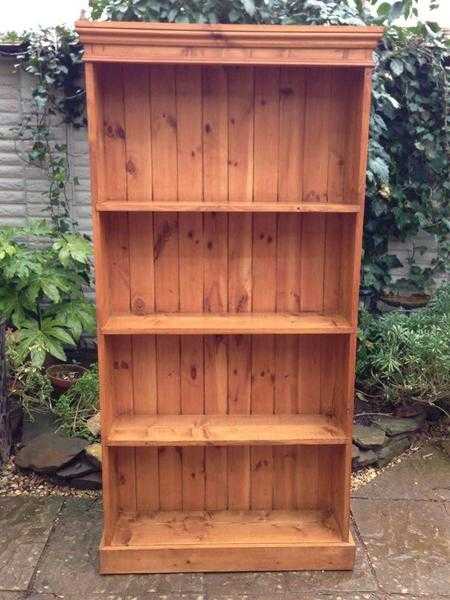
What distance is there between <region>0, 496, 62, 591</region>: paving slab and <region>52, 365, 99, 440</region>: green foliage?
0.40 metres

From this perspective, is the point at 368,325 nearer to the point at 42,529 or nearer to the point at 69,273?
the point at 69,273

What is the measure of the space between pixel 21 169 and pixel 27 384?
1324mm

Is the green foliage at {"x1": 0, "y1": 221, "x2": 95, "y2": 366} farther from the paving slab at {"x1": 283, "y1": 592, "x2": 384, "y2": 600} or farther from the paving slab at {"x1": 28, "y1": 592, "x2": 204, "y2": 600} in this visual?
the paving slab at {"x1": 283, "y1": 592, "x2": 384, "y2": 600}

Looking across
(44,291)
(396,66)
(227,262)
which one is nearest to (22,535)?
(44,291)

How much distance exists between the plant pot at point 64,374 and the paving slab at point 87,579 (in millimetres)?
983

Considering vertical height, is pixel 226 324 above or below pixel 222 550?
above

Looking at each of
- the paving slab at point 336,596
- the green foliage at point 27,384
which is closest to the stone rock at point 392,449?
the paving slab at point 336,596

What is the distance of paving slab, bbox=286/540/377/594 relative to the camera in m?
2.09

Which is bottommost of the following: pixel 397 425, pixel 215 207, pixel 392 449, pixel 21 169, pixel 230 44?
pixel 392 449

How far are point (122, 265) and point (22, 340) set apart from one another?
1.00 metres

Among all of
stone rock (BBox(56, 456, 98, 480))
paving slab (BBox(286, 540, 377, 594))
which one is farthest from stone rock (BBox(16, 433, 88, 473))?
paving slab (BBox(286, 540, 377, 594))

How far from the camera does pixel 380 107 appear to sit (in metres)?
3.34

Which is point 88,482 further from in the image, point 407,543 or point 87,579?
point 407,543

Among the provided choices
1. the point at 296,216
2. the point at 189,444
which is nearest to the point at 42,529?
the point at 189,444
